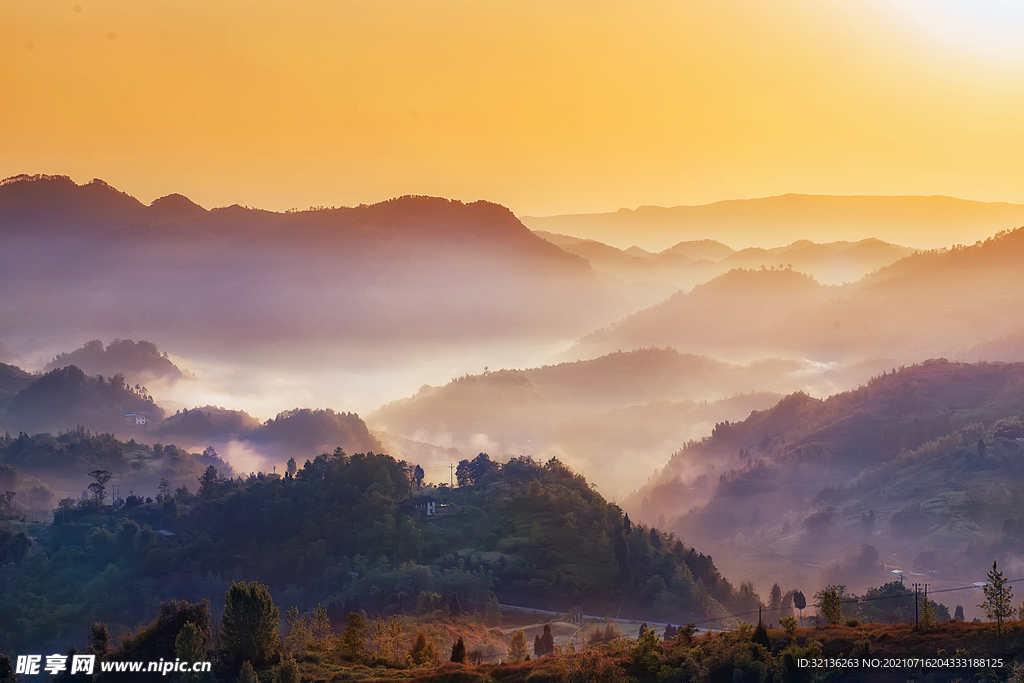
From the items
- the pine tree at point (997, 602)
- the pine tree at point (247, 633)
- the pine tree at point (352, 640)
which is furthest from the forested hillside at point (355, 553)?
the pine tree at point (997, 602)

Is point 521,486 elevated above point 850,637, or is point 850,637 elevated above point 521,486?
point 521,486

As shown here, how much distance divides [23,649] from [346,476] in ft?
171

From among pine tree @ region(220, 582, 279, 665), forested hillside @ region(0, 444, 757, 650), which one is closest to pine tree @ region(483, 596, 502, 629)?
forested hillside @ region(0, 444, 757, 650)

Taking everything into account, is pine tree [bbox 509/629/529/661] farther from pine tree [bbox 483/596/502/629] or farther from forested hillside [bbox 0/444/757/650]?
forested hillside [bbox 0/444/757/650]

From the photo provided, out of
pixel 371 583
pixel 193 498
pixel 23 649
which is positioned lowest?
pixel 23 649

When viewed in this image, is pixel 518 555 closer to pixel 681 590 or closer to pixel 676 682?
pixel 681 590

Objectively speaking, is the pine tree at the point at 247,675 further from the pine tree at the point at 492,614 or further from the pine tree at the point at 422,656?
the pine tree at the point at 492,614

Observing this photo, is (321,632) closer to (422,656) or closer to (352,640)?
(352,640)

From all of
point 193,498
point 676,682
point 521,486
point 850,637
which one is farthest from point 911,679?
point 193,498

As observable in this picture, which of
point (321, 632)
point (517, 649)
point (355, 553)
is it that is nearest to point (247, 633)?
point (517, 649)

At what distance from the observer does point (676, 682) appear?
6266 cm

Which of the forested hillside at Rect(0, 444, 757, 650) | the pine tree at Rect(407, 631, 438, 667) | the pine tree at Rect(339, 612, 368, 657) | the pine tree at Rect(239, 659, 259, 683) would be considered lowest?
the pine tree at Rect(239, 659, 259, 683)

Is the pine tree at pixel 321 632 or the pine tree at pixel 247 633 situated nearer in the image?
the pine tree at pixel 247 633

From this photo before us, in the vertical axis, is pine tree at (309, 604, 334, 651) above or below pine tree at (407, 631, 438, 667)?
above
